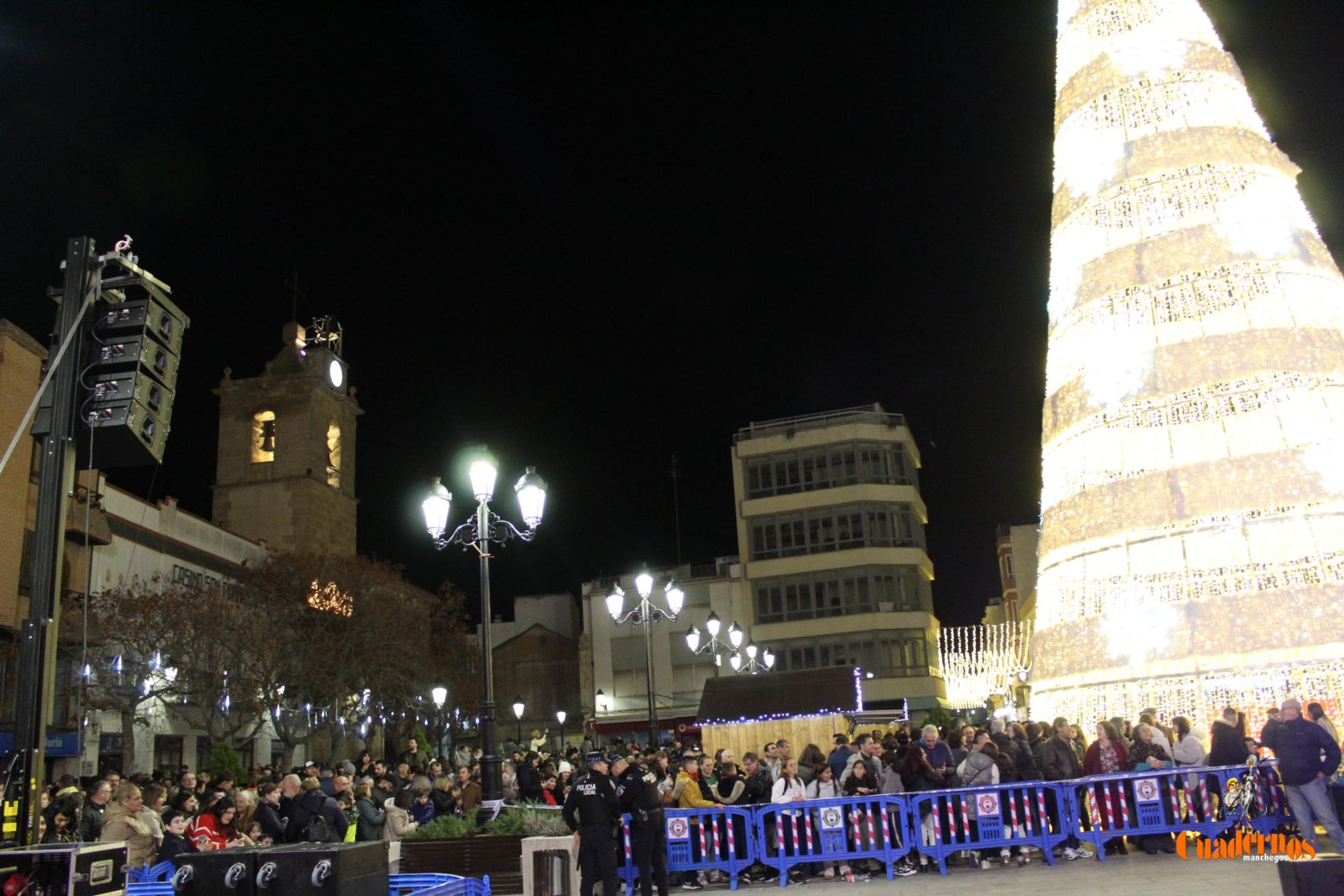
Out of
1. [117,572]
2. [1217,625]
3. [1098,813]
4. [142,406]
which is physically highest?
[117,572]

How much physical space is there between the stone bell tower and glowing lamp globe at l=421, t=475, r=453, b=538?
44.1 meters

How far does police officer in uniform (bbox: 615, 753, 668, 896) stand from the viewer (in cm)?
1129

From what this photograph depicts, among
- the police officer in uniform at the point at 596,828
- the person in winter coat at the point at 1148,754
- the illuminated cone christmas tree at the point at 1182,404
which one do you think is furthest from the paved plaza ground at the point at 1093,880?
the illuminated cone christmas tree at the point at 1182,404

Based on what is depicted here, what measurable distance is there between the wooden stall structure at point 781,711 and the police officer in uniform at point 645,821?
15085mm

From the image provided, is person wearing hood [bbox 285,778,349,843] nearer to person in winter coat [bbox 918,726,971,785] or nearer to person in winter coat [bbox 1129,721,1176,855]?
person in winter coat [bbox 918,726,971,785]

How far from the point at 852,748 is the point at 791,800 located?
2738 millimetres

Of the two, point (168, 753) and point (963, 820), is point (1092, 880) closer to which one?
point (963, 820)

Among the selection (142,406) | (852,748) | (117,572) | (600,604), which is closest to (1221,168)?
(852,748)

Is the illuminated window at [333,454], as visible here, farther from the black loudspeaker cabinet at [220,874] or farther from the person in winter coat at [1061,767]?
the black loudspeaker cabinet at [220,874]

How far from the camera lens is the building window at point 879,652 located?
5091 cm

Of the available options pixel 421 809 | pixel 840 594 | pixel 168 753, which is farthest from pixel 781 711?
pixel 840 594

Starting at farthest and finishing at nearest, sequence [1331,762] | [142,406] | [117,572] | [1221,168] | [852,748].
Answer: [117,572], [852,748], [1221,168], [1331,762], [142,406]

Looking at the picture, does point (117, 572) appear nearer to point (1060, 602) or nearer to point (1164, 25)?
point (1060, 602)

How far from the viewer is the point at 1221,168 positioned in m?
13.3
